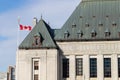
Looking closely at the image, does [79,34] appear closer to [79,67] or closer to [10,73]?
[79,67]

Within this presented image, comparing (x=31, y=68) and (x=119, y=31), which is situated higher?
(x=119, y=31)

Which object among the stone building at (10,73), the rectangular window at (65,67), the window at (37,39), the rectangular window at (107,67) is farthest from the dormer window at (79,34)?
the stone building at (10,73)

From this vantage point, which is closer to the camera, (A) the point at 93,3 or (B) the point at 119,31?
(B) the point at 119,31

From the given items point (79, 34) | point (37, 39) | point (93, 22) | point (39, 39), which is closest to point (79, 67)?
point (79, 34)

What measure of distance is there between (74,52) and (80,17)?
664 cm

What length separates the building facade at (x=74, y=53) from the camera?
73562mm

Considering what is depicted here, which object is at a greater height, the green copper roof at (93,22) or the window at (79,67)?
the green copper roof at (93,22)

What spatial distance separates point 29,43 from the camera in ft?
248

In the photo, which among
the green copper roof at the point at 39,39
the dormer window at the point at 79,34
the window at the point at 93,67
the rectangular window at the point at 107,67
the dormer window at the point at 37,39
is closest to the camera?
the rectangular window at the point at 107,67

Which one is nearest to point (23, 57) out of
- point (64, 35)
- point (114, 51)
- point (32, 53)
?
point (32, 53)

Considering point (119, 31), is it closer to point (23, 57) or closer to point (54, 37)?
point (54, 37)

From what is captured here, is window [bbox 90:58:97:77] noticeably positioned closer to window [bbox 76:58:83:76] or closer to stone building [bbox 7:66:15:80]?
window [bbox 76:58:83:76]

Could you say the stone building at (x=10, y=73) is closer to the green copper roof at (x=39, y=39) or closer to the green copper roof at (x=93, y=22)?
the green copper roof at (x=39, y=39)

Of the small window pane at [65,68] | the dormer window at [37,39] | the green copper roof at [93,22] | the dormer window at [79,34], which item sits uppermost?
the green copper roof at [93,22]
